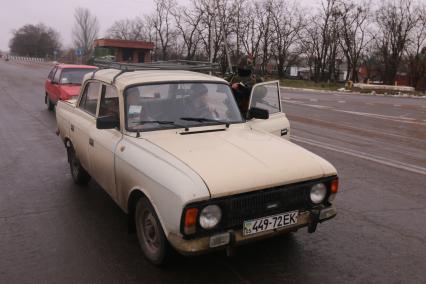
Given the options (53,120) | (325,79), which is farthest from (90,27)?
(53,120)

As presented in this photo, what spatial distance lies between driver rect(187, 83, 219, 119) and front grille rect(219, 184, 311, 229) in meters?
1.48

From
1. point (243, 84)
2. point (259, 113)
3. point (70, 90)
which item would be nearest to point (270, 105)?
point (243, 84)

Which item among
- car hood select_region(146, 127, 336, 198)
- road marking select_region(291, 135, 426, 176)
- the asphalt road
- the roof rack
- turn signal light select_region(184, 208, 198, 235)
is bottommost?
the asphalt road

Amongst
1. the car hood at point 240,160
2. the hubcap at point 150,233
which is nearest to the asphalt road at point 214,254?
the hubcap at point 150,233

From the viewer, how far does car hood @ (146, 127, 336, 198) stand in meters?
3.41

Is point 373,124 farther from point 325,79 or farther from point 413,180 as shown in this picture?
point 325,79

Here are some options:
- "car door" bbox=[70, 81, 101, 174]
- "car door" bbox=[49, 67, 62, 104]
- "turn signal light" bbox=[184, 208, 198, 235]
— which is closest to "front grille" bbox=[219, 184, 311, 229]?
"turn signal light" bbox=[184, 208, 198, 235]

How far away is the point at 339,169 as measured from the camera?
24.4ft

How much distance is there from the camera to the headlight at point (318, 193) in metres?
3.83

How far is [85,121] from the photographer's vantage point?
18.1ft

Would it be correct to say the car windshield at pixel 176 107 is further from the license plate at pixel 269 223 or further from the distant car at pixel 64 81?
the distant car at pixel 64 81

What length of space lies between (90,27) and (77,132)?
114m

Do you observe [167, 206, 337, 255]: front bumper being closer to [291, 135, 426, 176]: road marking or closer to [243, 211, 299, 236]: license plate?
[243, 211, 299, 236]: license plate

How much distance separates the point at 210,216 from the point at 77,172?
3467 millimetres
